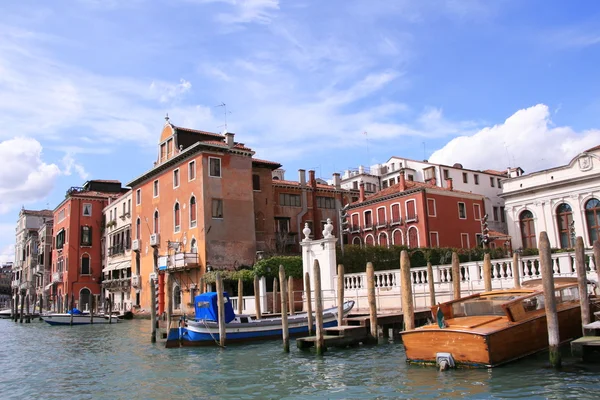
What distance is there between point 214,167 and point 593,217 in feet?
77.7

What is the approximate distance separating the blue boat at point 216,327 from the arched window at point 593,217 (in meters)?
23.2

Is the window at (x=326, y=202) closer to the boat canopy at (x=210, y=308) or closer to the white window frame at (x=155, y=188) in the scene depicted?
the white window frame at (x=155, y=188)

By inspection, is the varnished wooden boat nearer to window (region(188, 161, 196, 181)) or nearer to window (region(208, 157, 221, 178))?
window (region(208, 157, 221, 178))

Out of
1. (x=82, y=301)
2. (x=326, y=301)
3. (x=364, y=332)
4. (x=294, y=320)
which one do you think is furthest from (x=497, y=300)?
(x=82, y=301)

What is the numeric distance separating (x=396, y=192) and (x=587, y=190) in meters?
12.2

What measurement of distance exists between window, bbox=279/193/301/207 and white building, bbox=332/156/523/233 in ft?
32.6

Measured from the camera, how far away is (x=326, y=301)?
868 inches

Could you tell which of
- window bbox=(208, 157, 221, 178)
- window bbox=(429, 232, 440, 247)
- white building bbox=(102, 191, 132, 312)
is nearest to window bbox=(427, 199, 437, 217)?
window bbox=(429, 232, 440, 247)

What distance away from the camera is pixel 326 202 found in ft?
140

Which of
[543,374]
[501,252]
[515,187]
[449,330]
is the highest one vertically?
[515,187]

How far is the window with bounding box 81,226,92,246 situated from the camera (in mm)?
51219

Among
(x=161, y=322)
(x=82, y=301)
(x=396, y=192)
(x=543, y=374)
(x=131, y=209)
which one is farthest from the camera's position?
(x=82, y=301)

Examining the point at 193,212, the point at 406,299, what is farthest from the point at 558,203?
the point at 406,299

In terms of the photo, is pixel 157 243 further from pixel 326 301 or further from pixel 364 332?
pixel 364 332
